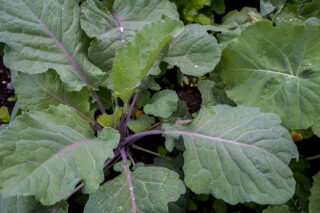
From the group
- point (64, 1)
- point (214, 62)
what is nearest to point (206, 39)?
point (214, 62)

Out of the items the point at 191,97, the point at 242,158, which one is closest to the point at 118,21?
the point at 191,97

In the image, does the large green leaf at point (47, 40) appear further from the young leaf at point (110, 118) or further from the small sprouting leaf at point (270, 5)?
the small sprouting leaf at point (270, 5)

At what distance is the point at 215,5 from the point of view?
74.0 inches

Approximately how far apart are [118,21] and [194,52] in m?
0.39

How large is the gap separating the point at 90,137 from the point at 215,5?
1336 mm

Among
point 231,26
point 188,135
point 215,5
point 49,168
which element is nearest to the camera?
point 49,168

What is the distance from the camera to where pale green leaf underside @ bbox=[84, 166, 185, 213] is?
3.29ft

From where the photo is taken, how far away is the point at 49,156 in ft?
2.85

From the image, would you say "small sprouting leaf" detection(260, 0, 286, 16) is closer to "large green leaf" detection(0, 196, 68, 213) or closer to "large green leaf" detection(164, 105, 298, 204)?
"large green leaf" detection(164, 105, 298, 204)

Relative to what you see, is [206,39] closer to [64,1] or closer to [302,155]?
[64,1]

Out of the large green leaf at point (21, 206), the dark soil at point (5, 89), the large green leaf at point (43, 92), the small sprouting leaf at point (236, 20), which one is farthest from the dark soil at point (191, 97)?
the dark soil at point (5, 89)

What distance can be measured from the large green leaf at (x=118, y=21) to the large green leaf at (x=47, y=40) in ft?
0.25

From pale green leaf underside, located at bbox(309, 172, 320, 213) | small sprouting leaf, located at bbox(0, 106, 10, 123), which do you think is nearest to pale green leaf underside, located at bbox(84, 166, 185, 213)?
pale green leaf underside, located at bbox(309, 172, 320, 213)

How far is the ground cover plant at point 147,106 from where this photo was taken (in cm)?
90
